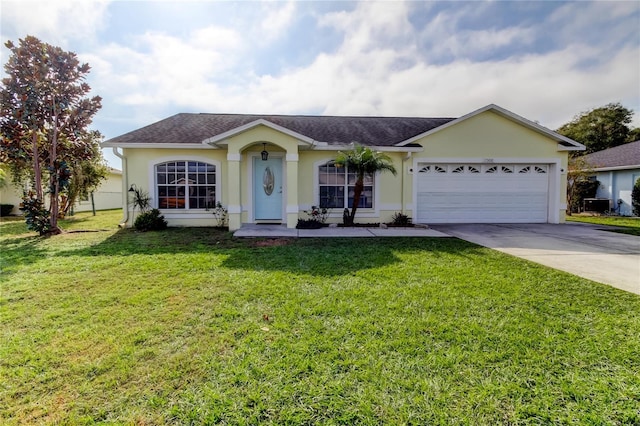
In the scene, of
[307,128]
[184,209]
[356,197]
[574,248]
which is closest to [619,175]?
[574,248]

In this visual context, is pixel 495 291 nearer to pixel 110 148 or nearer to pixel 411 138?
pixel 411 138

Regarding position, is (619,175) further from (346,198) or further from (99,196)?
(99,196)

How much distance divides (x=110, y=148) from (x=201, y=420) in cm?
1151

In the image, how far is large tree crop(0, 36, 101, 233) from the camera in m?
8.69

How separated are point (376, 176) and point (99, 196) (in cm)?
2017

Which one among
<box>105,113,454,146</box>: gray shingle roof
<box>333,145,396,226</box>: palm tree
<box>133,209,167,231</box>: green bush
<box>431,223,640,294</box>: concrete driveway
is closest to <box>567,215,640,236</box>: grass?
<box>431,223,640,294</box>: concrete driveway

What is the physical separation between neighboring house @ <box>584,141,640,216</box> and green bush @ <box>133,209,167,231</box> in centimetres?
2415

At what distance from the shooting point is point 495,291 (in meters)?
4.34

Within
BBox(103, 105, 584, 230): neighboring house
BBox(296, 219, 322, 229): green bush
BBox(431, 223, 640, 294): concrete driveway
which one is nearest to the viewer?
BBox(431, 223, 640, 294): concrete driveway

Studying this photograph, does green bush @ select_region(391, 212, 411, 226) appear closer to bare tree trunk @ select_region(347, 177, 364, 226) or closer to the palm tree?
bare tree trunk @ select_region(347, 177, 364, 226)

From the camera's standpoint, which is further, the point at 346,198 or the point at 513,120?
the point at 513,120

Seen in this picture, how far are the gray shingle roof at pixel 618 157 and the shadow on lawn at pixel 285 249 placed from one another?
1749cm

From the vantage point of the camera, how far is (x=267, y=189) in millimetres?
11297

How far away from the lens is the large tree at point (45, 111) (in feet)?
28.5
